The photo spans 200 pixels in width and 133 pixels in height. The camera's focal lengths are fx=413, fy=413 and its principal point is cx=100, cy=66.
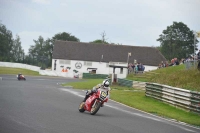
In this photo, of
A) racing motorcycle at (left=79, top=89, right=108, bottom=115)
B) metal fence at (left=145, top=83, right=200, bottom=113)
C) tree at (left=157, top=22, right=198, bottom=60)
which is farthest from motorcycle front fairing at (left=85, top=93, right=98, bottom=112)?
tree at (left=157, top=22, right=198, bottom=60)

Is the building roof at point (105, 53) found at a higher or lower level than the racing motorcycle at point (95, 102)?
higher

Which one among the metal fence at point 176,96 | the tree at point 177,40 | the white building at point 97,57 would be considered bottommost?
the metal fence at point 176,96

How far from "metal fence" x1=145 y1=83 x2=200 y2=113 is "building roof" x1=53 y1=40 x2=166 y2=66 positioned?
217 ft

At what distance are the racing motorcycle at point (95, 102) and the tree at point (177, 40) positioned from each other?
93631 millimetres

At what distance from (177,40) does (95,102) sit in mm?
97559

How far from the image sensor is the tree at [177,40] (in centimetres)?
10900

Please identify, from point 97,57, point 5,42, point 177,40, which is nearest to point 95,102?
point 97,57

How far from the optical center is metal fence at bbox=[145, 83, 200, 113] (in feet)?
71.6

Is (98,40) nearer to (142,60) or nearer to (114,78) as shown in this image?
(142,60)

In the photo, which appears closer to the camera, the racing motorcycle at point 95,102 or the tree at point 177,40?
the racing motorcycle at point 95,102

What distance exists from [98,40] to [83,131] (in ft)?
466

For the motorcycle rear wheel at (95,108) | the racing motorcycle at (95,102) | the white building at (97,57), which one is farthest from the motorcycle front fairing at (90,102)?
the white building at (97,57)

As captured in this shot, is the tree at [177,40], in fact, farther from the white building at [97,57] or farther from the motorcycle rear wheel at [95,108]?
the motorcycle rear wheel at [95,108]

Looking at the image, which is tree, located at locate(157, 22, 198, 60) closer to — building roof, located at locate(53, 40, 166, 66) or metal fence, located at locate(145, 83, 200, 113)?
building roof, located at locate(53, 40, 166, 66)
